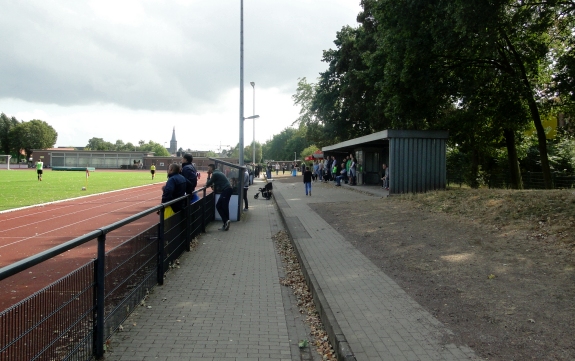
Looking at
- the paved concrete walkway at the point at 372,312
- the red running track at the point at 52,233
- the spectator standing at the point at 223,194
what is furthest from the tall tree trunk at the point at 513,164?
the red running track at the point at 52,233

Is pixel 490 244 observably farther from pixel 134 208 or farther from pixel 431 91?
pixel 134 208

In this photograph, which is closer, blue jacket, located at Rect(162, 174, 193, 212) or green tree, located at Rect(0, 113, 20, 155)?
blue jacket, located at Rect(162, 174, 193, 212)

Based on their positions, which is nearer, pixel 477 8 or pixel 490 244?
pixel 490 244

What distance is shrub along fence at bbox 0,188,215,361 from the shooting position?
2815mm

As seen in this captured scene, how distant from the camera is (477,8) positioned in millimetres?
13227

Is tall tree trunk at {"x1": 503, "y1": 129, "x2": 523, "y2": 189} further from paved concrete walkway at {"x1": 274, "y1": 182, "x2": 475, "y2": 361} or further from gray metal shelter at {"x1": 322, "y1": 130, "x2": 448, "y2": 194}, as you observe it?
paved concrete walkway at {"x1": 274, "y1": 182, "x2": 475, "y2": 361}

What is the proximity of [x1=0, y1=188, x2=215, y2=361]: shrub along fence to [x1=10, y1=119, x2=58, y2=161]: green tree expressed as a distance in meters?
124

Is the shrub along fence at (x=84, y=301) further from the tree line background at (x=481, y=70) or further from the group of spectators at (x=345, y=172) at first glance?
the group of spectators at (x=345, y=172)

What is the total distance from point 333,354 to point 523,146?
25561 millimetres

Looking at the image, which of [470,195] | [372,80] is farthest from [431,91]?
[470,195]

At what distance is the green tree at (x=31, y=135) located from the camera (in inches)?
4466

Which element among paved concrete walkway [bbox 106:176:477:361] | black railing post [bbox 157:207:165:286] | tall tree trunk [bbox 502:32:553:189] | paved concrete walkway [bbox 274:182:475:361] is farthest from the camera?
tall tree trunk [bbox 502:32:553:189]

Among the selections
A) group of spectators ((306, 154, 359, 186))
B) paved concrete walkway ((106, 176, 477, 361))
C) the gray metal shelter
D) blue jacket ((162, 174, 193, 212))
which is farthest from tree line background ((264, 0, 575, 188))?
paved concrete walkway ((106, 176, 477, 361))

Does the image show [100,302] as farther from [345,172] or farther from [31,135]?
[31,135]
